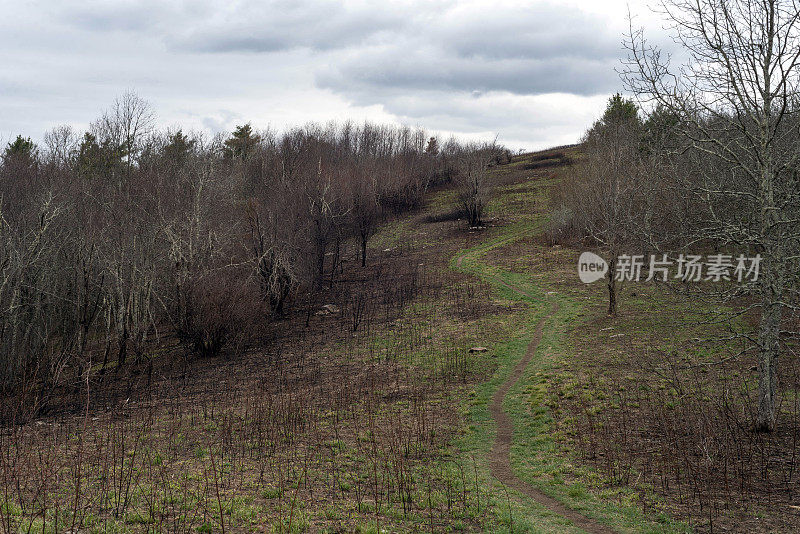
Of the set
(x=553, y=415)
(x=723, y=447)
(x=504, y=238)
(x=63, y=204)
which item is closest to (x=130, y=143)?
(x=63, y=204)

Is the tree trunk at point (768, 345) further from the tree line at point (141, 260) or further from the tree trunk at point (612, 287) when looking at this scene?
the tree line at point (141, 260)

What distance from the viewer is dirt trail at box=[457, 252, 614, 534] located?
28.5 feet

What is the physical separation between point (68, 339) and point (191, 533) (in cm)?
2088

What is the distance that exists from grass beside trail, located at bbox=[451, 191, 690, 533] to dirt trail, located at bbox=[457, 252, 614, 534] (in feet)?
0.47

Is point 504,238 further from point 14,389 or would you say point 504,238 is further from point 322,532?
point 322,532

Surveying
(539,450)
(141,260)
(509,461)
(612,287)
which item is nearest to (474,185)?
(612,287)

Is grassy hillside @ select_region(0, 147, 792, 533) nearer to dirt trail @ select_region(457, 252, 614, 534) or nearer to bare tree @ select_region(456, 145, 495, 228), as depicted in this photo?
dirt trail @ select_region(457, 252, 614, 534)

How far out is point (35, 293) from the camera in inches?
934

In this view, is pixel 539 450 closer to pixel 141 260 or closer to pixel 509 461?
pixel 509 461

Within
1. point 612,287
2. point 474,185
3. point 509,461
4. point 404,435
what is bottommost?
point 509,461

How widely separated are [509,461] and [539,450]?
2.96ft

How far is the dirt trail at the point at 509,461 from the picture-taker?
8695 mm

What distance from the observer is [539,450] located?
12242 millimetres

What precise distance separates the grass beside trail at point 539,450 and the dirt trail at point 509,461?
0.14 m
